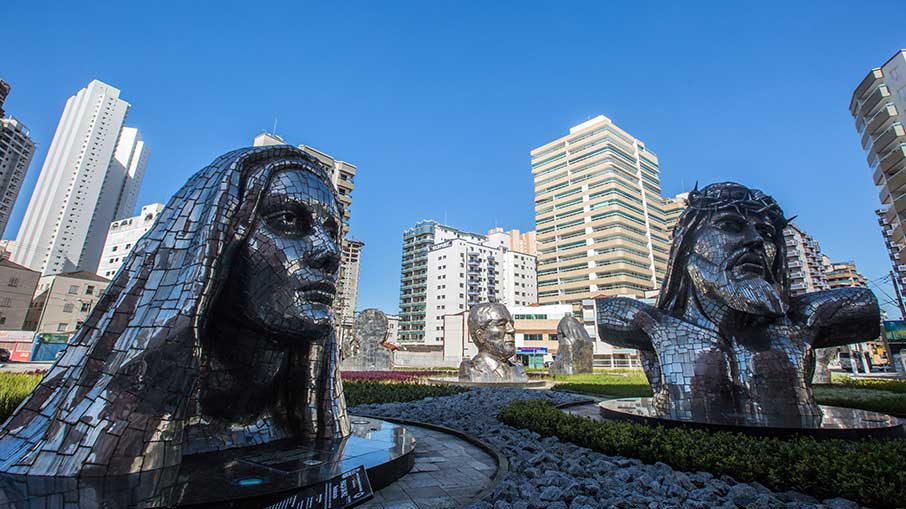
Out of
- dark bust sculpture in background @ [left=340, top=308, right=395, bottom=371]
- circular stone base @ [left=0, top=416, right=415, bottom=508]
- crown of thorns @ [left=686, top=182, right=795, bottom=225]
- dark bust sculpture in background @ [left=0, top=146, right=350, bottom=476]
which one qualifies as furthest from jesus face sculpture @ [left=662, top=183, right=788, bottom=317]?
dark bust sculpture in background @ [left=340, top=308, right=395, bottom=371]

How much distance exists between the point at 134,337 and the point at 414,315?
277ft

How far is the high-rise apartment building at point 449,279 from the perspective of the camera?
77938 mm

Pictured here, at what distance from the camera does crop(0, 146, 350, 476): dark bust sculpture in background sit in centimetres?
307

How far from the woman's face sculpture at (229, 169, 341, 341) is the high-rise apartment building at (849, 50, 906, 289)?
46382mm

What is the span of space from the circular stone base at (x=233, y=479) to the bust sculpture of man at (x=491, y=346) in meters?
14.2

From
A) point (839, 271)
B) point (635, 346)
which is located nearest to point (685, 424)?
point (635, 346)

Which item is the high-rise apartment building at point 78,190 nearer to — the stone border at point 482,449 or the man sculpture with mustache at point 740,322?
the stone border at point 482,449

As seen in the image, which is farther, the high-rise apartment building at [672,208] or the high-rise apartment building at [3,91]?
the high-rise apartment building at [672,208]

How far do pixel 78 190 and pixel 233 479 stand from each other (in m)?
101

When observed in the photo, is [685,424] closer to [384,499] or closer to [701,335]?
[701,335]

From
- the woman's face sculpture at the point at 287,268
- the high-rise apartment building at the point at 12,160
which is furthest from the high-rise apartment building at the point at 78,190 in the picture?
the woman's face sculpture at the point at 287,268

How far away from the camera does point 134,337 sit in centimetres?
326

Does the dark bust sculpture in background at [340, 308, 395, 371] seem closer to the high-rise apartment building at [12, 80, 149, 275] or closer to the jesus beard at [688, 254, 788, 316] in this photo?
the jesus beard at [688, 254, 788, 316]

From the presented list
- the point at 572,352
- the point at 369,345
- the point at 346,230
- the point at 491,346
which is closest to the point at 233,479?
the point at 491,346
